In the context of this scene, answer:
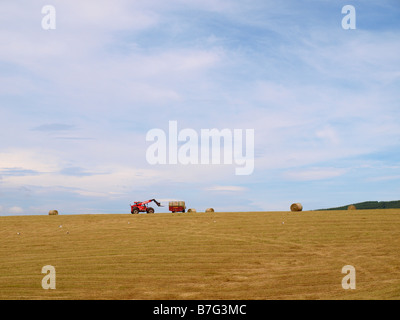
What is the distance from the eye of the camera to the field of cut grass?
15625mm

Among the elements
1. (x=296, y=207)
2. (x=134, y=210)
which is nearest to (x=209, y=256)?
(x=296, y=207)

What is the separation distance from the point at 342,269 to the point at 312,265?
144cm

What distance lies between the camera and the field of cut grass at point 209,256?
15.6 metres

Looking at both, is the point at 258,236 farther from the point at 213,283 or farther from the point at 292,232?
the point at 213,283

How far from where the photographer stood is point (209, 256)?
68.5ft

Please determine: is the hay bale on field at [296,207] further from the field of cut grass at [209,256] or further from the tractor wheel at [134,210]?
the tractor wheel at [134,210]

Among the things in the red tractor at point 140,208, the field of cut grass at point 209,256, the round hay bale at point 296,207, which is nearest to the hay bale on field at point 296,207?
the round hay bale at point 296,207

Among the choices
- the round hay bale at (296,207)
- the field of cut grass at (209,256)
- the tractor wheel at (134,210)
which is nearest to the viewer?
the field of cut grass at (209,256)

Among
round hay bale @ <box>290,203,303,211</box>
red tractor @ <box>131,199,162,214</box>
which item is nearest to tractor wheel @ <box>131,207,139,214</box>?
red tractor @ <box>131,199,162,214</box>

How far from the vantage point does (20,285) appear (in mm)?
17000

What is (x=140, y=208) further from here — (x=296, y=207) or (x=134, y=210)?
(x=296, y=207)

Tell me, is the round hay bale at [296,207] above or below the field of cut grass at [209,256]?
above

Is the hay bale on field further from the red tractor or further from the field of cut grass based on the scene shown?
the red tractor
